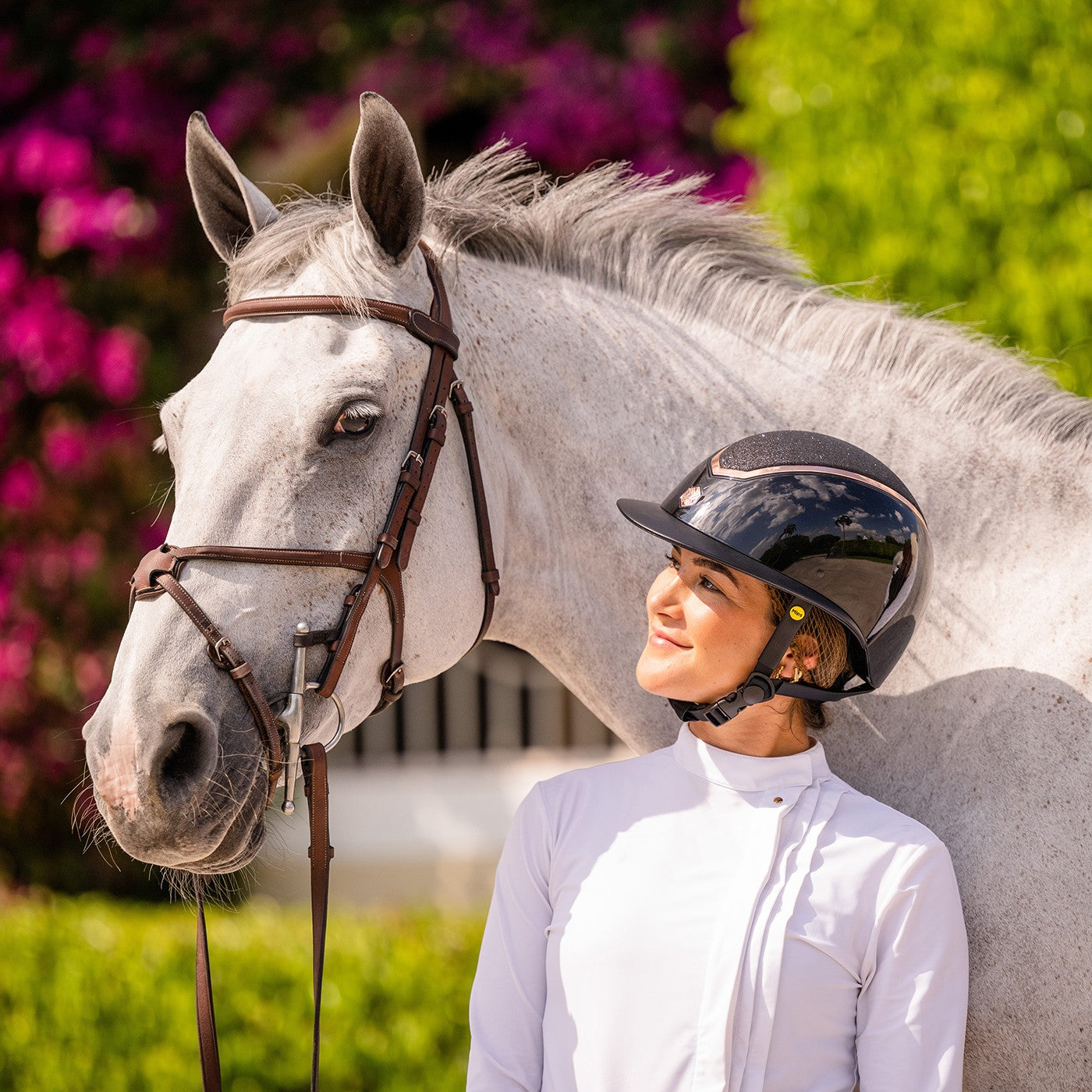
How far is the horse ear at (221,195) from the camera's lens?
2121 millimetres

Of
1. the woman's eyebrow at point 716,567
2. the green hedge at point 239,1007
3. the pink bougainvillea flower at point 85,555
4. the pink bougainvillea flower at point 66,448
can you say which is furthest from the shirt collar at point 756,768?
the pink bougainvillea flower at point 66,448

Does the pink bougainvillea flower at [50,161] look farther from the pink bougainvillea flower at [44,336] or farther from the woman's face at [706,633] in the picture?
the woman's face at [706,633]

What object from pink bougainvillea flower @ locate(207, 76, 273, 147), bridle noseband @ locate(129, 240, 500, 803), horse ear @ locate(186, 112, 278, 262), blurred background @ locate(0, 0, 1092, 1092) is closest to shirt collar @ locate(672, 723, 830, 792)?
bridle noseband @ locate(129, 240, 500, 803)

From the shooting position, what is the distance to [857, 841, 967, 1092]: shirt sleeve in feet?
4.90

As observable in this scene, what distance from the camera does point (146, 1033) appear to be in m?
4.20

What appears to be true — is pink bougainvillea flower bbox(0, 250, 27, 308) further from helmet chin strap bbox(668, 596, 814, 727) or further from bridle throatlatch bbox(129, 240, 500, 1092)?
helmet chin strap bbox(668, 596, 814, 727)

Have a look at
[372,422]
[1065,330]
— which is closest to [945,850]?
[372,422]

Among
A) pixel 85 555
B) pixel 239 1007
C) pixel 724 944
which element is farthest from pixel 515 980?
pixel 85 555

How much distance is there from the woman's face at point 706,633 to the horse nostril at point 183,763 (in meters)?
0.72

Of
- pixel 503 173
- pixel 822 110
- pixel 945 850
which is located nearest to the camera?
pixel 945 850

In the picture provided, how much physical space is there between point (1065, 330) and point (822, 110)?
1.09m

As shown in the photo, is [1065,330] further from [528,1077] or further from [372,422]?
[528,1077]

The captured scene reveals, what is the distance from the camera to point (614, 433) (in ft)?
6.92

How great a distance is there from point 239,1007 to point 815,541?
3.44m
